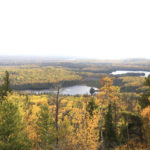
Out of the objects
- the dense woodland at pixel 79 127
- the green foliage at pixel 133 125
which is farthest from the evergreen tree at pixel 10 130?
the green foliage at pixel 133 125

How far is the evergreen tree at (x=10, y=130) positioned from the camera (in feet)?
75.0

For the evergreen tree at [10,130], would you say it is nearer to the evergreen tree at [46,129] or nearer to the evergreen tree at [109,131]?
the evergreen tree at [46,129]

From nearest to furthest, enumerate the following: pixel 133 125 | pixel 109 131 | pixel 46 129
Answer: pixel 46 129 → pixel 133 125 → pixel 109 131

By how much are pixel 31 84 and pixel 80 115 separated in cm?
15444

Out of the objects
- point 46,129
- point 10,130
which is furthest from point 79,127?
point 10,130

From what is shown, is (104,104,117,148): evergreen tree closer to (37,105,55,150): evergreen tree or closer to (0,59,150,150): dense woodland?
(0,59,150,150): dense woodland

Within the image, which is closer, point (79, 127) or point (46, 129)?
point (79, 127)

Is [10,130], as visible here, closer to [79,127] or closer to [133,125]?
[79,127]

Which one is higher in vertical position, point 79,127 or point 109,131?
point 79,127

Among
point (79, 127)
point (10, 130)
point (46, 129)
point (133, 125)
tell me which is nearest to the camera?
point (10, 130)

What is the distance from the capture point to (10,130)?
23.2 meters

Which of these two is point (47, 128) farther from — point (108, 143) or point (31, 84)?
point (31, 84)

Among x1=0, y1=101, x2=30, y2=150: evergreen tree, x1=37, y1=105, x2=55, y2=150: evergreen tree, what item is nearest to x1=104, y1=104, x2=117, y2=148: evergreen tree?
x1=37, y1=105, x2=55, y2=150: evergreen tree

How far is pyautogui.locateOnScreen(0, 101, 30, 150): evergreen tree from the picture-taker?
22.9m
